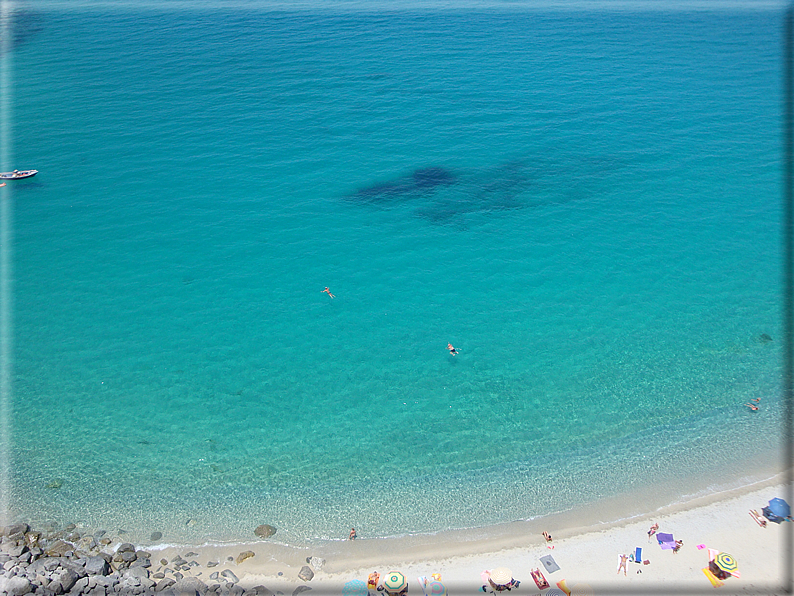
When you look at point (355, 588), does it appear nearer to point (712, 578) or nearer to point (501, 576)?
point (501, 576)

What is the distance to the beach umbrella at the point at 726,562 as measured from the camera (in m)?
27.9

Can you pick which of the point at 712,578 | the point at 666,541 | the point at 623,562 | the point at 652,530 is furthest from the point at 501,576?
the point at 712,578

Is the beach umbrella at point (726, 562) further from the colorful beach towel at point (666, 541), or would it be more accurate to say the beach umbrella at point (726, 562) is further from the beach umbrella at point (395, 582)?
the beach umbrella at point (395, 582)

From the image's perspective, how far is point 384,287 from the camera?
49188mm

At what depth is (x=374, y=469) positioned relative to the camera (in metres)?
35.0

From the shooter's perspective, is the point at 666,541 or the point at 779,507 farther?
the point at 779,507

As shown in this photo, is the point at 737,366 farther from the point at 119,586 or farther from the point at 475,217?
the point at 119,586

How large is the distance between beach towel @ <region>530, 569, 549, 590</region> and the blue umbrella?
48.0 ft

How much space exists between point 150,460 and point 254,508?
852 cm

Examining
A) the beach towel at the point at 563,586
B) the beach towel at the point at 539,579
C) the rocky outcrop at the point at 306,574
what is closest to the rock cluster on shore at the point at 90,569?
the rocky outcrop at the point at 306,574

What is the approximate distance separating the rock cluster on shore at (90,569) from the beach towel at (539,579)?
14.3 m

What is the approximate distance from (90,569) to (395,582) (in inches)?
639

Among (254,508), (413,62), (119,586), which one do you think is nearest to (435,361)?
(254,508)

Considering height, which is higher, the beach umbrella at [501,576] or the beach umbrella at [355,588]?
the beach umbrella at [355,588]
